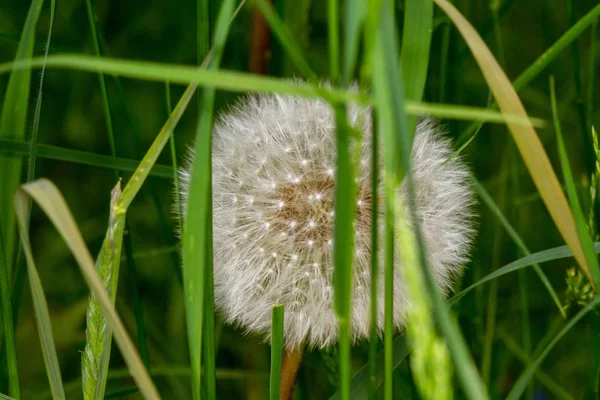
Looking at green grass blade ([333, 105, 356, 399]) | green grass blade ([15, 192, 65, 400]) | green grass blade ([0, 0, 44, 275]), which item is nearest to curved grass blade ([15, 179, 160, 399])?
green grass blade ([15, 192, 65, 400])

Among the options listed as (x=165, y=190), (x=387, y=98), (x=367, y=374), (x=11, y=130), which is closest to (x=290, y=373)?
(x=367, y=374)

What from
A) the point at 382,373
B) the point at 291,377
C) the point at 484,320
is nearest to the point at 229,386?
the point at 484,320

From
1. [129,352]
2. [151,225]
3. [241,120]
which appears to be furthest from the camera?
[151,225]

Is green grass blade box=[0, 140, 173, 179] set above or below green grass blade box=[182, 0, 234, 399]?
above

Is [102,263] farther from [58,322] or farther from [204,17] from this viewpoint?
[58,322]

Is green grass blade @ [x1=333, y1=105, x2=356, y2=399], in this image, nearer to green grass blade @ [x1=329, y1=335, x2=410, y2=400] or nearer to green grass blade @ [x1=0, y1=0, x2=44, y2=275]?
green grass blade @ [x1=329, y1=335, x2=410, y2=400]

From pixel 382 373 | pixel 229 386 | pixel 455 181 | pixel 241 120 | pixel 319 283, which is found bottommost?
pixel 229 386

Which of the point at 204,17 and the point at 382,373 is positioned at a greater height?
the point at 204,17
